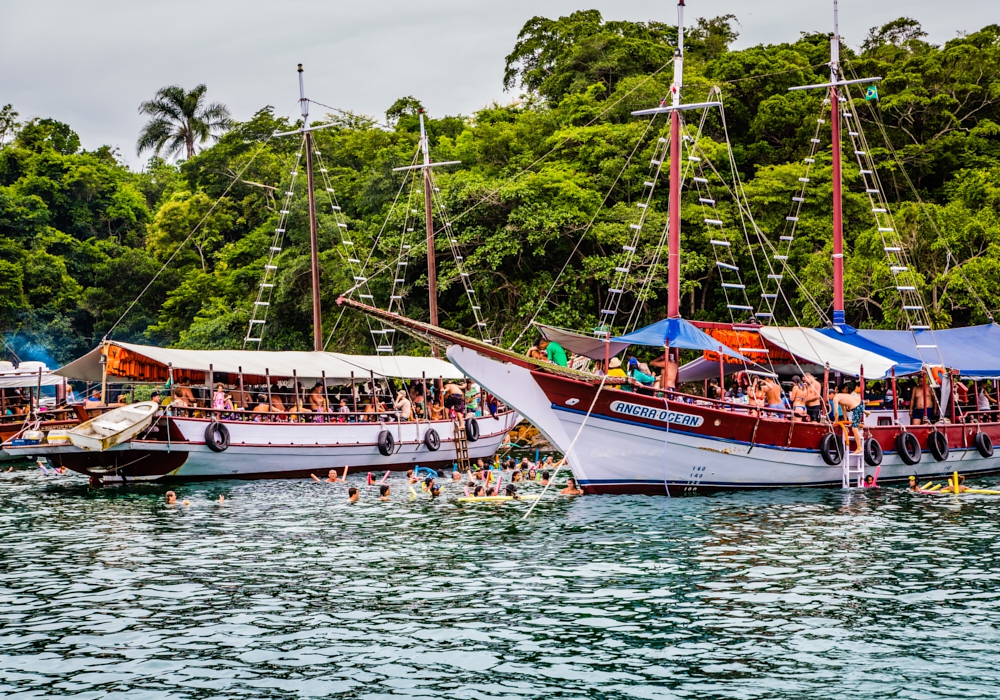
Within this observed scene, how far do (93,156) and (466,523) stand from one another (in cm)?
7190

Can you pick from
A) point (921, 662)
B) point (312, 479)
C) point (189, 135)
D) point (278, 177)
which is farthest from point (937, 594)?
point (189, 135)

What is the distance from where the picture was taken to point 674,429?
22469 mm

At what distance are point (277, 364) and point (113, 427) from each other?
6027 millimetres

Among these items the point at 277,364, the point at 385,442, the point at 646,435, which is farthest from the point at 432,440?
the point at 646,435

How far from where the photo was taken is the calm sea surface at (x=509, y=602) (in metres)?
10.4

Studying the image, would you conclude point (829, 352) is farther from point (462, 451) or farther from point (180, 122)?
point (180, 122)

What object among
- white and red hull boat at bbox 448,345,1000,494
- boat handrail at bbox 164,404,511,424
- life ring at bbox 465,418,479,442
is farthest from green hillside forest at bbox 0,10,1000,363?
white and red hull boat at bbox 448,345,1000,494

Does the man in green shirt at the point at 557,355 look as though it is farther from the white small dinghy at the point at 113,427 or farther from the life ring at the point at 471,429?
the white small dinghy at the point at 113,427

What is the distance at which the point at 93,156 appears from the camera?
82000 millimetres

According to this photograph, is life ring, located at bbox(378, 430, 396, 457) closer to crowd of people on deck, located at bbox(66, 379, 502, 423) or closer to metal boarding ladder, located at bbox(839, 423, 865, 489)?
crowd of people on deck, located at bbox(66, 379, 502, 423)

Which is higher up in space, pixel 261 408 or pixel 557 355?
pixel 557 355

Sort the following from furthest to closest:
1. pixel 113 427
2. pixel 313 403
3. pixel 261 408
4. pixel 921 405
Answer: pixel 313 403 < pixel 261 408 < pixel 921 405 < pixel 113 427

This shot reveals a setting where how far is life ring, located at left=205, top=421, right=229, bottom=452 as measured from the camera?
2648cm

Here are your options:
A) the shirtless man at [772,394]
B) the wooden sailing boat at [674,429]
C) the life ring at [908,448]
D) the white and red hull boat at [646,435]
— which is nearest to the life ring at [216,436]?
the wooden sailing boat at [674,429]
